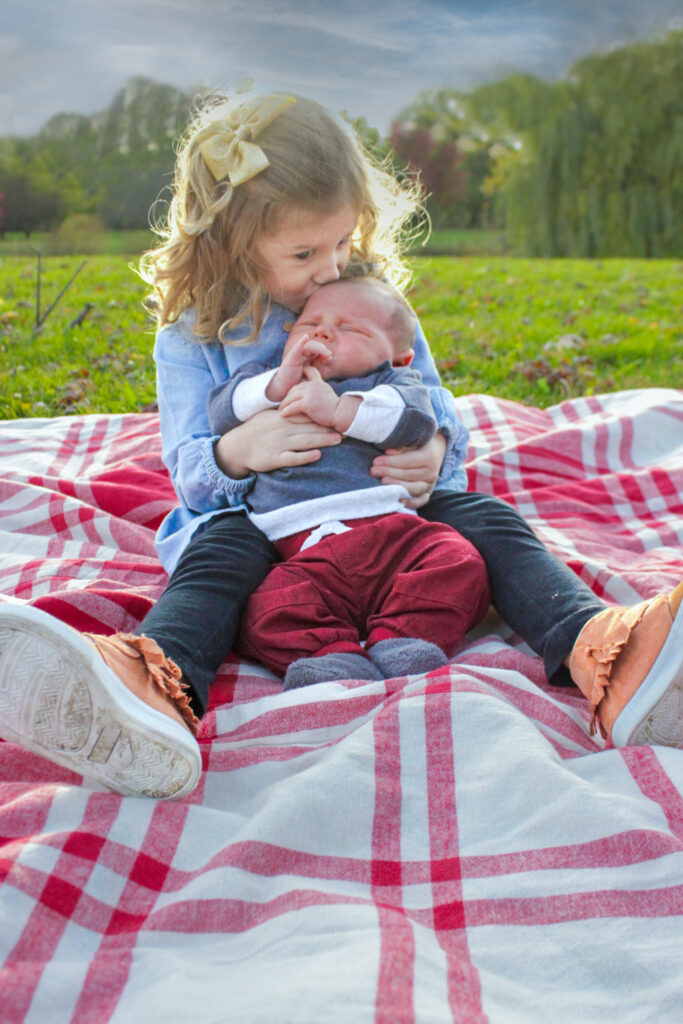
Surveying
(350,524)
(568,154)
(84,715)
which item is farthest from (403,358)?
(568,154)

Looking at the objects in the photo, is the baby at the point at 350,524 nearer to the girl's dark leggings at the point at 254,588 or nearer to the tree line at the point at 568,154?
the girl's dark leggings at the point at 254,588

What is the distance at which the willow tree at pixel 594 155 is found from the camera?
10.3 metres

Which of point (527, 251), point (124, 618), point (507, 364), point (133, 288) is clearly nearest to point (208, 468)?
point (124, 618)

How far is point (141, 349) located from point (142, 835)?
3.61 m

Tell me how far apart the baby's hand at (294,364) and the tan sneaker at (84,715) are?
756 millimetres

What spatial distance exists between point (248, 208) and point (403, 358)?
45cm

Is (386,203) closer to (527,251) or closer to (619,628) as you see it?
(619,628)

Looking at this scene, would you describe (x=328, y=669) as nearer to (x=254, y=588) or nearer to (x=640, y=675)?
(x=254, y=588)

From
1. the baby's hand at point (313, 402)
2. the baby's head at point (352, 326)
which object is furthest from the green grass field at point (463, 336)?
the baby's hand at point (313, 402)

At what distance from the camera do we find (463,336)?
480 centimetres

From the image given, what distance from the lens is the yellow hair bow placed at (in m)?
1.86

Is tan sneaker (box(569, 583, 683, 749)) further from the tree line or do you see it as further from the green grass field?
the tree line

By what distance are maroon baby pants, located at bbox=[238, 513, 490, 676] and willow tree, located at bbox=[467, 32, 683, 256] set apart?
30.7ft

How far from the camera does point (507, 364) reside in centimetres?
410
